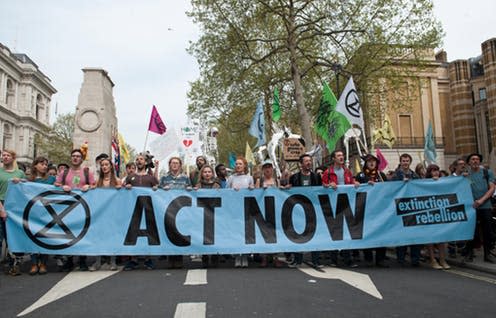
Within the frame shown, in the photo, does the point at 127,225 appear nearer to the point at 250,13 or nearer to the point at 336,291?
A: the point at 336,291

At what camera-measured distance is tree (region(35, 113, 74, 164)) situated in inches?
2018

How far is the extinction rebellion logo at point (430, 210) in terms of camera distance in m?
7.02

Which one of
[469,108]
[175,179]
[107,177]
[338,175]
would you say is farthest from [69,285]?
[469,108]

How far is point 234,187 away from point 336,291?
2870 millimetres

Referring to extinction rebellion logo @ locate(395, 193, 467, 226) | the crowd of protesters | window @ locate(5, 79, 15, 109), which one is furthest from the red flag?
window @ locate(5, 79, 15, 109)

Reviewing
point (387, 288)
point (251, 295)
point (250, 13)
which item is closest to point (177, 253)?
point (251, 295)

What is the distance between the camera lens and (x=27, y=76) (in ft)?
215

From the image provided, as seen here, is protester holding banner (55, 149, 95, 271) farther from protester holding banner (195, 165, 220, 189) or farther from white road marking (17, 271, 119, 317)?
protester holding banner (195, 165, 220, 189)

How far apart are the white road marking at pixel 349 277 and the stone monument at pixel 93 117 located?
16.0 m

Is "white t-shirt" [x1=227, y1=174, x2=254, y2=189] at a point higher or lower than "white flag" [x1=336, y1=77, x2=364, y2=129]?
lower

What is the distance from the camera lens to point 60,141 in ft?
169

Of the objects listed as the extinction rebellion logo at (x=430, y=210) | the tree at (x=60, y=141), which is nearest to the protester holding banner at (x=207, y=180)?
the extinction rebellion logo at (x=430, y=210)

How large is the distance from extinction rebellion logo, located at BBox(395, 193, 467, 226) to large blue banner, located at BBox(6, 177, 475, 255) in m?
0.02

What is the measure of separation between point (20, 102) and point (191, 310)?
70936 millimetres
